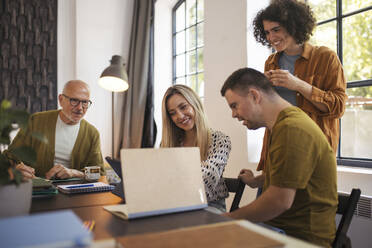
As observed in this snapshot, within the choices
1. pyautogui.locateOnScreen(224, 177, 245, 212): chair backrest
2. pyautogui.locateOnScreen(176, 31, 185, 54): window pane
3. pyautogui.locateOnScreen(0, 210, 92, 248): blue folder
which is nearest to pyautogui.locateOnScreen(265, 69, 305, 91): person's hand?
pyautogui.locateOnScreen(224, 177, 245, 212): chair backrest

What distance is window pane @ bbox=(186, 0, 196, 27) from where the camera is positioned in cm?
421

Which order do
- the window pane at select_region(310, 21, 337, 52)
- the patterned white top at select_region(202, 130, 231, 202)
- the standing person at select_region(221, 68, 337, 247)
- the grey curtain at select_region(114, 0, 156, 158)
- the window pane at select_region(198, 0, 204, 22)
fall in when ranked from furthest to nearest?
the grey curtain at select_region(114, 0, 156, 158) < the window pane at select_region(198, 0, 204, 22) < the window pane at select_region(310, 21, 337, 52) < the patterned white top at select_region(202, 130, 231, 202) < the standing person at select_region(221, 68, 337, 247)

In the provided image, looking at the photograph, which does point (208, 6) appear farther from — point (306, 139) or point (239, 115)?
point (306, 139)

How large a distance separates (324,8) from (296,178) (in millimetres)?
1923

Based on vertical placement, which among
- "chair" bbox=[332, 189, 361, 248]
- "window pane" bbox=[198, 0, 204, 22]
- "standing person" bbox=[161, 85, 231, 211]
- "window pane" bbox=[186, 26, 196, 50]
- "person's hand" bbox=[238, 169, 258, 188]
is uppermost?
"window pane" bbox=[198, 0, 204, 22]

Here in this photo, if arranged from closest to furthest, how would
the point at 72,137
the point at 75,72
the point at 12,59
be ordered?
the point at 72,137 < the point at 12,59 < the point at 75,72

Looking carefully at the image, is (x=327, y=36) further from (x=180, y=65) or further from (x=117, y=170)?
(x=180, y=65)

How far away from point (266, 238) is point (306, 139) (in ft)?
1.63

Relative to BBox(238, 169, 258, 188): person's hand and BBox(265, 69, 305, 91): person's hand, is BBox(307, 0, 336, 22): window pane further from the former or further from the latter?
BBox(238, 169, 258, 188): person's hand

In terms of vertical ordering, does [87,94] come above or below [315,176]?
above

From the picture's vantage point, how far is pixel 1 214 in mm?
905

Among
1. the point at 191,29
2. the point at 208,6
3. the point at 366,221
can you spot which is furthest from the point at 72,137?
the point at 191,29

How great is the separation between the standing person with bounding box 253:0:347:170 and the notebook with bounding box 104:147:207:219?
Answer: 0.84 meters

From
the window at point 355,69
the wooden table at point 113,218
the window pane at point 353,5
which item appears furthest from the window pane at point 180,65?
the wooden table at point 113,218
